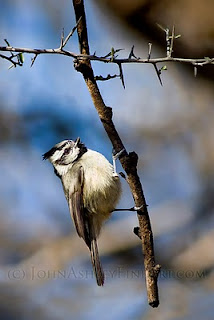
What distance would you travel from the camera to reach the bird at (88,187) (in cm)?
269

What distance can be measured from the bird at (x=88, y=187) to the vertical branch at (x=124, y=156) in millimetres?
975

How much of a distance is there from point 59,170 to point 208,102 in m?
1.47

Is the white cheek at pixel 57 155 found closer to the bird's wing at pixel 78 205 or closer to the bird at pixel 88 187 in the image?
the bird at pixel 88 187

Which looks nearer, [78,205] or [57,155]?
[78,205]

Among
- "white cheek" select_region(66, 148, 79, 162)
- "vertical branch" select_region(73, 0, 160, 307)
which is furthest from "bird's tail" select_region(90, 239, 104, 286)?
"vertical branch" select_region(73, 0, 160, 307)

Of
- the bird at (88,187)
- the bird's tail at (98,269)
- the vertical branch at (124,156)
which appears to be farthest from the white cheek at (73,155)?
the vertical branch at (124,156)

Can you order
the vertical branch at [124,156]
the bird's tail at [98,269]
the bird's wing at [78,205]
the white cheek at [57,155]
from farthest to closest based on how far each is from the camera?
the white cheek at [57,155] → the bird's wing at [78,205] → the bird's tail at [98,269] → the vertical branch at [124,156]

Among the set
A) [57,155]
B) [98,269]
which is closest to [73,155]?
[57,155]

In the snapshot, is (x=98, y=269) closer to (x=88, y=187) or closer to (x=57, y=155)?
(x=88, y=187)

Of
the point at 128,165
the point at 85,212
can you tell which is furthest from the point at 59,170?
the point at 128,165

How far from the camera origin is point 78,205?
2775mm

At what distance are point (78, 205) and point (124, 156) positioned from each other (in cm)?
116

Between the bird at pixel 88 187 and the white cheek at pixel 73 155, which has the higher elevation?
the white cheek at pixel 73 155


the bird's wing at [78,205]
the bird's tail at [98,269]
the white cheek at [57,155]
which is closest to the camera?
the bird's tail at [98,269]
